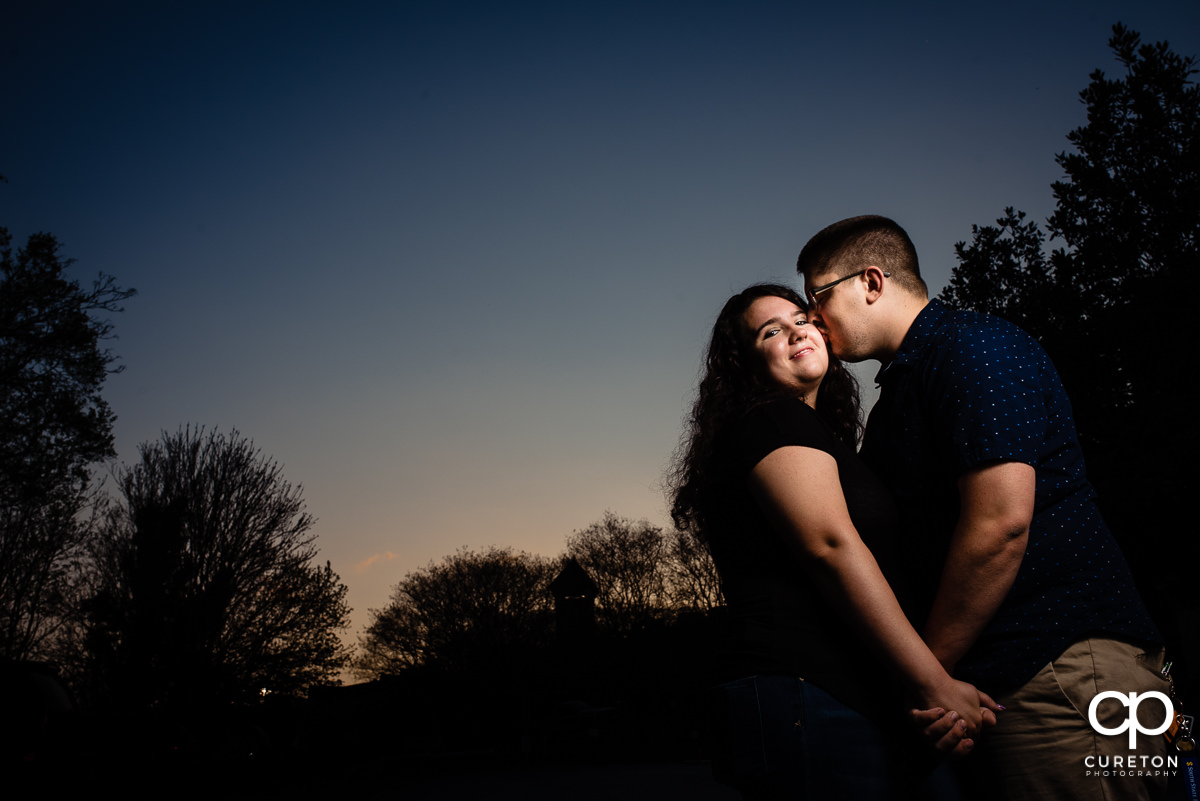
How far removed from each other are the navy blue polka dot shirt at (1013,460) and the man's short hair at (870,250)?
0.33m

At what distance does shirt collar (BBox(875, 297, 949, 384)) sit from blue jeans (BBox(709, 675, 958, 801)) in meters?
0.90

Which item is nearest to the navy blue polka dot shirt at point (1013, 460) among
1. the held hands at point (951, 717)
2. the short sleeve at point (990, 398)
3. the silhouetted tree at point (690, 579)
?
the short sleeve at point (990, 398)

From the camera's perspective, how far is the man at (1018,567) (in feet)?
5.76

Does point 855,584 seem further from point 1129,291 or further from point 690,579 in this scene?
point 690,579

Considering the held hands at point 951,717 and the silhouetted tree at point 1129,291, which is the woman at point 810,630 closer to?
the held hands at point 951,717

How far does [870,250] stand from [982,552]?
1.02 metres

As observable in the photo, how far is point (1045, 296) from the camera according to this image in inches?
655

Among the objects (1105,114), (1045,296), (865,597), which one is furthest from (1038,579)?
(1105,114)

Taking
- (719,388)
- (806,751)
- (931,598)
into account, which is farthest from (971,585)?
(719,388)

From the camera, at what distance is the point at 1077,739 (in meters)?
1.74

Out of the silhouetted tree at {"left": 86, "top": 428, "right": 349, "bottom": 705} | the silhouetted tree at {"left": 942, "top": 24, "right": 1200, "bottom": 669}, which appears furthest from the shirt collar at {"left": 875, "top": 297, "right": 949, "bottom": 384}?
the silhouetted tree at {"left": 86, "top": 428, "right": 349, "bottom": 705}

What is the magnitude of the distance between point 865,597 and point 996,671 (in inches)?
14.6

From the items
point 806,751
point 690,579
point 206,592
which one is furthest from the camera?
point 690,579

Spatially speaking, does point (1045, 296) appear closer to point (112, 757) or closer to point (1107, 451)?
point (1107, 451)
